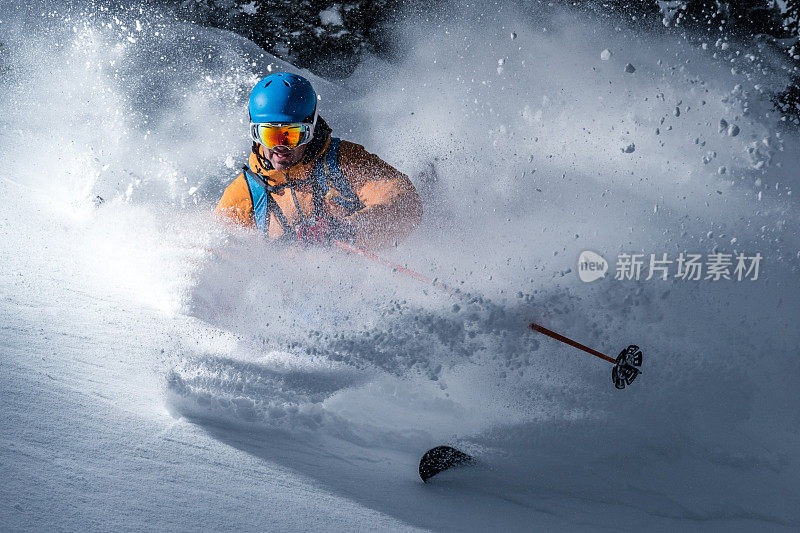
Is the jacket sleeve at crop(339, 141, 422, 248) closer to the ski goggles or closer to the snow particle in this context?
the ski goggles

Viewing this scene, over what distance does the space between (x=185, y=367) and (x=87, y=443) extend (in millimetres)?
1051

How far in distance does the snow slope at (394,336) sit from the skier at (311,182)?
0.20m

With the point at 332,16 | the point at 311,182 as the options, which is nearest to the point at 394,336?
the point at 311,182

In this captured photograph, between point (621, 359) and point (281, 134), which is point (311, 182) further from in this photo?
point (621, 359)

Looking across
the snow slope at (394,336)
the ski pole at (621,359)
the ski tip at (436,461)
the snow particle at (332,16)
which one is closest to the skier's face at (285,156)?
the snow slope at (394,336)

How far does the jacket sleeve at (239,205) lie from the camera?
4297 mm

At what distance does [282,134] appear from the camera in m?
3.96

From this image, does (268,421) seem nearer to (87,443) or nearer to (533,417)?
A: (87,443)

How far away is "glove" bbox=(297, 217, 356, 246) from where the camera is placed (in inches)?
156

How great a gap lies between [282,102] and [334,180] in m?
0.58

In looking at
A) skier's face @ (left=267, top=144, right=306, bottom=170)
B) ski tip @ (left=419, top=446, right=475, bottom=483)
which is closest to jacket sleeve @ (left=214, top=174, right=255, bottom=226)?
skier's face @ (left=267, top=144, right=306, bottom=170)

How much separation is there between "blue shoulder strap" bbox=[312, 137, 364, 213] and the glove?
7.0 inches

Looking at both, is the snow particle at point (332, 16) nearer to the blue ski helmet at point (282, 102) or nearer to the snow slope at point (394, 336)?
the snow slope at point (394, 336)

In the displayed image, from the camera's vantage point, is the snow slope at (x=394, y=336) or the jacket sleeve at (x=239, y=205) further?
the jacket sleeve at (x=239, y=205)
